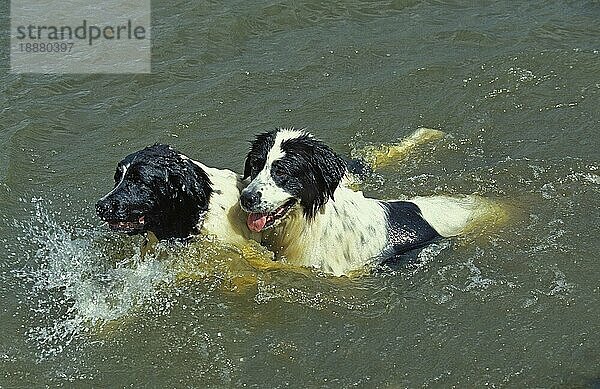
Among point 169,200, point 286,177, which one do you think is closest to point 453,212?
point 286,177

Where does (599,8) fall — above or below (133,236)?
above

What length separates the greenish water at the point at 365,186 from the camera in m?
5.89

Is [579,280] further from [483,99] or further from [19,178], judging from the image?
[19,178]

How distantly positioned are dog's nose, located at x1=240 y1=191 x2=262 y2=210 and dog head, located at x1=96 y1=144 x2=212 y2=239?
1.28ft

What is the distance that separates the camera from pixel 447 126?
9.41m

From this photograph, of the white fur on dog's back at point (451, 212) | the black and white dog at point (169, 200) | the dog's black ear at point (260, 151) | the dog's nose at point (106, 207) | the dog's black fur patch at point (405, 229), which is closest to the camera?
the dog's nose at point (106, 207)

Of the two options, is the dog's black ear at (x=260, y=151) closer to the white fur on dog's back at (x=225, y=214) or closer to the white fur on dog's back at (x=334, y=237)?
the white fur on dog's back at (x=225, y=214)

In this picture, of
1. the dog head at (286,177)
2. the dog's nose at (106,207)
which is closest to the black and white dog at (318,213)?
the dog head at (286,177)

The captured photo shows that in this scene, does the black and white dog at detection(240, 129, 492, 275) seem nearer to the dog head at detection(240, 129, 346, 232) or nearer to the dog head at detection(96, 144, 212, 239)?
the dog head at detection(240, 129, 346, 232)

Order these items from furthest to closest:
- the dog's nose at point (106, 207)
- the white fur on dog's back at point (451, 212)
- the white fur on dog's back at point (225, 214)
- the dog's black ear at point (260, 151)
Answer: the white fur on dog's back at point (451, 212) < the white fur on dog's back at point (225, 214) < the dog's black ear at point (260, 151) < the dog's nose at point (106, 207)

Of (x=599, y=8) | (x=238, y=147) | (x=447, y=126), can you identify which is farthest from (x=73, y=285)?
(x=599, y=8)

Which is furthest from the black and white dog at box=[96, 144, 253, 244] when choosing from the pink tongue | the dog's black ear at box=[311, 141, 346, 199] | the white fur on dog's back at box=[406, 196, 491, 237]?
the white fur on dog's back at box=[406, 196, 491, 237]

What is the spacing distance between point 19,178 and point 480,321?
4827 mm

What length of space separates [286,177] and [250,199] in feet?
1.07
